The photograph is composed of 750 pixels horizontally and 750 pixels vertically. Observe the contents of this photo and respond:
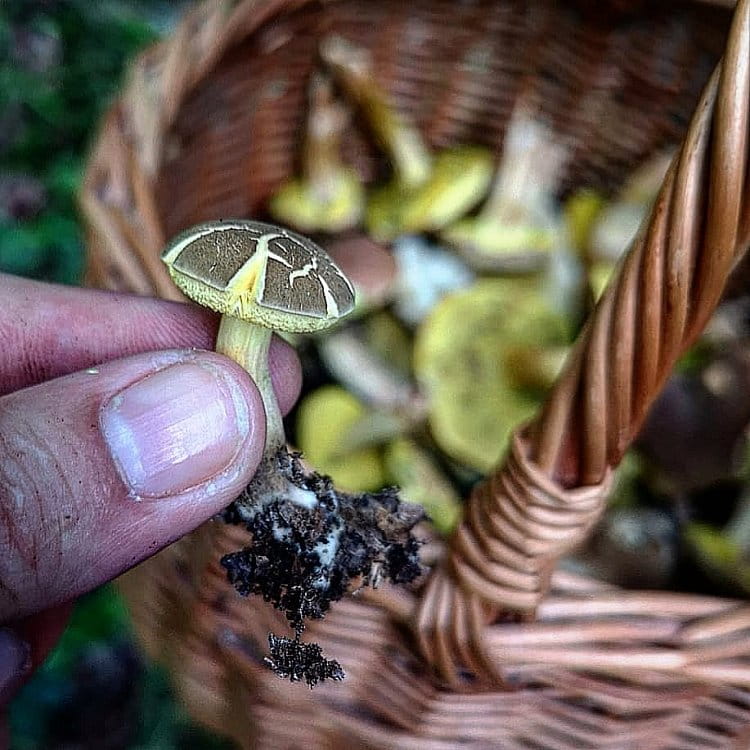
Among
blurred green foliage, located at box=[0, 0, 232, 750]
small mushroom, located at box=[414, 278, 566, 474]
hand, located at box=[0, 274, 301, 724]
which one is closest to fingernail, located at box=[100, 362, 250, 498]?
hand, located at box=[0, 274, 301, 724]

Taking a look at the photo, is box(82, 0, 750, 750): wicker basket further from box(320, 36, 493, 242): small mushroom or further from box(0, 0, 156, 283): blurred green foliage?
box(0, 0, 156, 283): blurred green foliage

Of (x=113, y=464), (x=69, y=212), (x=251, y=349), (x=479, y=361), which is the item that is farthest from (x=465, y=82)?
(x=113, y=464)

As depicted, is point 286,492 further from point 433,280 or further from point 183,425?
point 433,280

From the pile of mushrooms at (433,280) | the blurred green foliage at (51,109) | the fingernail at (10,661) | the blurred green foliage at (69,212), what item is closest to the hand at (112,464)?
the fingernail at (10,661)

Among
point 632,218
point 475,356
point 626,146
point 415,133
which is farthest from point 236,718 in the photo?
point 626,146

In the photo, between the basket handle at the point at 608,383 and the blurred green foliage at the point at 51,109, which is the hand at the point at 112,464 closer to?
the basket handle at the point at 608,383
